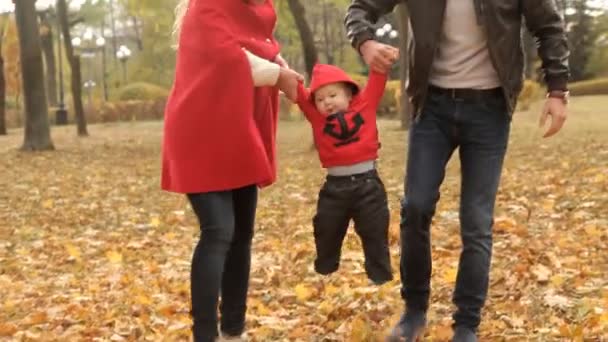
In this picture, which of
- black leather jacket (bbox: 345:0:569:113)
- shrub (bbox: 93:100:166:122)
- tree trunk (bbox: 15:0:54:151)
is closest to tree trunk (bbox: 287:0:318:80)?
tree trunk (bbox: 15:0:54:151)

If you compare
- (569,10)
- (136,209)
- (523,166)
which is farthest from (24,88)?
(569,10)

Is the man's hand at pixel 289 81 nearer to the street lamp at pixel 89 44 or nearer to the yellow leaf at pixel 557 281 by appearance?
the yellow leaf at pixel 557 281

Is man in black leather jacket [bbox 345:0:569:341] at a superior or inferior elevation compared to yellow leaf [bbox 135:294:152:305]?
superior

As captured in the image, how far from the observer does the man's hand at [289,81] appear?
3.85 m

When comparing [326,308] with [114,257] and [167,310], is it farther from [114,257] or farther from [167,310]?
[114,257]

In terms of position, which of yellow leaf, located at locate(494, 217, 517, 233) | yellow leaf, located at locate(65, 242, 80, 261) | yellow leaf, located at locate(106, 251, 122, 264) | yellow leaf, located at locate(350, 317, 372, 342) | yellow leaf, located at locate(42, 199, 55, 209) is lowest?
yellow leaf, located at locate(42, 199, 55, 209)

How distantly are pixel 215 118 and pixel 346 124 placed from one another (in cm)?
61

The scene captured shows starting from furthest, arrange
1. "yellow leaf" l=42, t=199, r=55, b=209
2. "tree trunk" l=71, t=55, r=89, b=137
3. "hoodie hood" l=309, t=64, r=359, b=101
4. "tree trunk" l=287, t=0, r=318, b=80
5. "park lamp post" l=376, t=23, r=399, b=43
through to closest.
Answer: "park lamp post" l=376, t=23, r=399, b=43 → "tree trunk" l=71, t=55, r=89, b=137 → "tree trunk" l=287, t=0, r=318, b=80 → "yellow leaf" l=42, t=199, r=55, b=209 → "hoodie hood" l=309, t=64, r=359, b=101

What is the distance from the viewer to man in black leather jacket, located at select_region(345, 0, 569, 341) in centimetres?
381

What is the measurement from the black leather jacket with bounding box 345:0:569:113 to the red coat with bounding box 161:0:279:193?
2.28 feet

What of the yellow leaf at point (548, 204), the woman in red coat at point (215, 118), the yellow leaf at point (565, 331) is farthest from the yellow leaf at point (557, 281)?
the yellow leaf at point (548, 204)

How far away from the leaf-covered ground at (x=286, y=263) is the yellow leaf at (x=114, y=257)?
3 centimetres

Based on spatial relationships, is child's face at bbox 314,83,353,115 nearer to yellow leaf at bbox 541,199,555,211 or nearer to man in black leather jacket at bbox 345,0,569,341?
man in black leather jacket at bbox 345,0,569,341

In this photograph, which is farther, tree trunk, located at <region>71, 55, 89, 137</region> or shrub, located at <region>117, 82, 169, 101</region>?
shrub, located at <region>117, 82, 169, 101</region>
